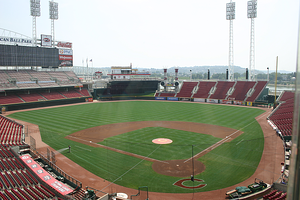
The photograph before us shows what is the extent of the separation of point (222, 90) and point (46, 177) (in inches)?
2304

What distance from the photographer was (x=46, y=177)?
1622 centimetres

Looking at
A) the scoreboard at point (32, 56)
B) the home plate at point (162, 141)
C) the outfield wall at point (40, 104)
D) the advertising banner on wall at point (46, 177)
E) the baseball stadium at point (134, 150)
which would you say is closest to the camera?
the advertising banner on wall at point (46, 177)

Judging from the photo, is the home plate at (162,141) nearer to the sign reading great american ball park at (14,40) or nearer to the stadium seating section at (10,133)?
the stadium seating section at (10,133)

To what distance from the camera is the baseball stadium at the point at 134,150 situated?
15.3 meters

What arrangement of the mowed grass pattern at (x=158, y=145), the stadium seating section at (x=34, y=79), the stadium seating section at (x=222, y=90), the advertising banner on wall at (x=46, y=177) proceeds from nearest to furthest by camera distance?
the advertising banner on wall at (x=46, y=177), the mowed grass pattern at (x=158, y=145), the stadium seating section at (x=34, y=79), the stadium seating section at (x=222, y=90)

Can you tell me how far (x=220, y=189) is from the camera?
15930 mm

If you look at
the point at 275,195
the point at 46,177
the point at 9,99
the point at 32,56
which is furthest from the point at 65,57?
the point at 275,195

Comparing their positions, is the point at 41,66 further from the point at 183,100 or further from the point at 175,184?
the point at 175,184

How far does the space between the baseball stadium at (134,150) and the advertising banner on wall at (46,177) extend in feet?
0.22

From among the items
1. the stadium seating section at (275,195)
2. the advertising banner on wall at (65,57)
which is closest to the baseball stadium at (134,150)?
the stadium seating section at (275,195)

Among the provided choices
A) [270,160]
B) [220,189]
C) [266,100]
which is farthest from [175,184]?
[266,100]

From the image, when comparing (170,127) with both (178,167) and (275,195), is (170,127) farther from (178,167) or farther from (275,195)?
(275,195)

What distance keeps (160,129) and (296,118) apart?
3140cm

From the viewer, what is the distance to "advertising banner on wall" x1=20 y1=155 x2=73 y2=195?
49.3 ft
